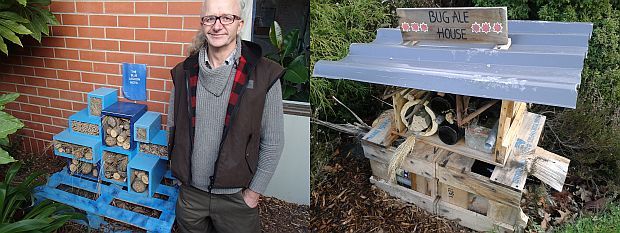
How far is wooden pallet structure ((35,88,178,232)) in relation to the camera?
2.69 m

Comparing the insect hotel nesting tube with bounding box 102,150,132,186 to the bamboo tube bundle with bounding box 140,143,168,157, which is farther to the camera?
the insect hotel nesting tube with bounding box 102,150,132,186

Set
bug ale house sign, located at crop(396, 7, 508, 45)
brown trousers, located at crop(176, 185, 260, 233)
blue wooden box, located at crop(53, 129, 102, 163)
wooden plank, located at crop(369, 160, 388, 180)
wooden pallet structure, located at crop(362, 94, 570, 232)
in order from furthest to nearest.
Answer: wooden plank, located at crop(369, 160, 388, 180) → blue wooden box, located at crop(53, 129, 102, 163) → wooden pallet structure, located at crop(362, 94, 570, 232) → bug ale house sign, located at crop(396, 7, 508, 45) → brown trousers, located at crop(176, 185, 260, 233)

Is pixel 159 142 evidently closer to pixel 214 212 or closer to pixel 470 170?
pixel 214 212

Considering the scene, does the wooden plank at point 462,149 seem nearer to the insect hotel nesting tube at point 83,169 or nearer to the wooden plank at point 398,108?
the wooden plank at point 398,108

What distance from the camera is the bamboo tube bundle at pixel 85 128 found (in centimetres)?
285

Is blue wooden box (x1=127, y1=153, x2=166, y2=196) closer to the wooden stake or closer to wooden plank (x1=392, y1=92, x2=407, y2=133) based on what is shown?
wooden plank (x1=392, y1=92, x2=407, y2=133)

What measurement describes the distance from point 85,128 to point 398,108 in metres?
1.97

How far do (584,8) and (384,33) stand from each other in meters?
1.22

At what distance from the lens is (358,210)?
309 cm

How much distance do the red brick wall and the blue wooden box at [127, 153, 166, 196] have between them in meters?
0.31

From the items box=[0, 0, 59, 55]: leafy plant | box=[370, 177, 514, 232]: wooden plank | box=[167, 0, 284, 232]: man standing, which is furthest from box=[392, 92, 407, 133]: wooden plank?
box=[0, 0, 59, 55]: leafy plant

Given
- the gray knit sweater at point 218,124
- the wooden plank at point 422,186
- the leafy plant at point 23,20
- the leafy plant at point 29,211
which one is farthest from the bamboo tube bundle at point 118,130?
the wooden plank at point 422,186

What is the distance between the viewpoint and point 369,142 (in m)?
3.12

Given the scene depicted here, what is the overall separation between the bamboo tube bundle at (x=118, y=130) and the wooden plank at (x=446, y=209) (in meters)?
1.64
